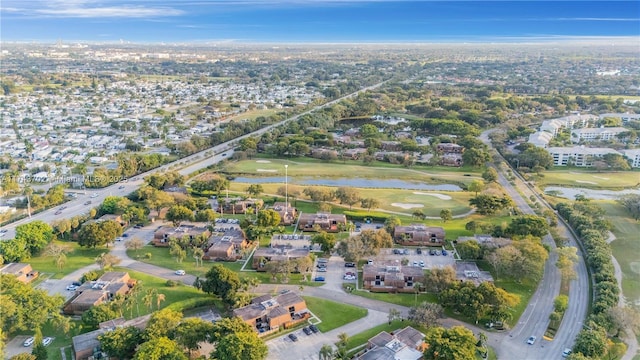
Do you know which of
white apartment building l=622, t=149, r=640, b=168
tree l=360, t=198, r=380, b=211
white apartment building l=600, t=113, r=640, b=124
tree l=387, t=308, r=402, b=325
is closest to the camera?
tree l=387, t=308, r=402, b=325

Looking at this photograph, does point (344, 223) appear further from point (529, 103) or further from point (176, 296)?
point (529, 103)

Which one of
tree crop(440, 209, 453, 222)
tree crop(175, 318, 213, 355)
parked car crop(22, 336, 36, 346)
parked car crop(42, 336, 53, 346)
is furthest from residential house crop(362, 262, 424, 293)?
parked car crop(22, 336, 36, 346)

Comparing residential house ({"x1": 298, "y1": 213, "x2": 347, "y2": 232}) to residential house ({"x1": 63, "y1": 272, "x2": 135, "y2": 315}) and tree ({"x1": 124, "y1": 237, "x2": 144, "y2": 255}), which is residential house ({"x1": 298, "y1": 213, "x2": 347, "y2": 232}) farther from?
residential house ({"x1": 63, "y1": 272, "x2": 135, "y2": 315})

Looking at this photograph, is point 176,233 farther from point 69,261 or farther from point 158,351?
point 158,351

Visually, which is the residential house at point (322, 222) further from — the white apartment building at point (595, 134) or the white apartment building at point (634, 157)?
the white apartment building at point (595, 134)

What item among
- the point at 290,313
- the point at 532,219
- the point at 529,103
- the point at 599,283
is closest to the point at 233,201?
the point at 290,313

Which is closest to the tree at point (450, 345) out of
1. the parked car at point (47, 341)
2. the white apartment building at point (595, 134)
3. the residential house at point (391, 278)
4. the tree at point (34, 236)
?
the residential house at point (391, 278)
